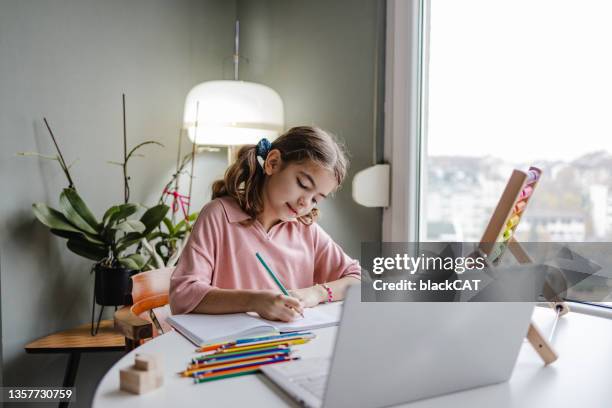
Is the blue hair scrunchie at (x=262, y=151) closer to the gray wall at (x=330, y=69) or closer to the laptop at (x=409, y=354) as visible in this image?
the gray wall at (x=330, y=69)

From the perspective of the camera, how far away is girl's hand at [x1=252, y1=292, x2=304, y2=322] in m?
1.07

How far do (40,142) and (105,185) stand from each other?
0.97 ft

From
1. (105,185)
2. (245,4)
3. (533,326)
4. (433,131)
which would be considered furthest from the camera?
(245,4)

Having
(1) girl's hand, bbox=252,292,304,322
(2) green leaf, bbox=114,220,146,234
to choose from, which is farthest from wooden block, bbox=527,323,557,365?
(2) green leaf, bbox=114,220,146,234

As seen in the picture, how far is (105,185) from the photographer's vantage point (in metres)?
2.16

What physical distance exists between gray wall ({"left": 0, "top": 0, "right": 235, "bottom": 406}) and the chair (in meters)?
0.62

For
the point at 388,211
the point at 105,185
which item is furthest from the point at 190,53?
the point at 388,211

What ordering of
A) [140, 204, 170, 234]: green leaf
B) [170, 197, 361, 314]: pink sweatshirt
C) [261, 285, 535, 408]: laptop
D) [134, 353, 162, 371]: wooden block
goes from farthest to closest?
1. [140, 204, 170, 234]: green leaf
2. [170, 197, 361, 314]: pink sweatshirt
3. [134, 353, 162, 371]: wooden block
4. [261, 285, 535, 408]: laptop

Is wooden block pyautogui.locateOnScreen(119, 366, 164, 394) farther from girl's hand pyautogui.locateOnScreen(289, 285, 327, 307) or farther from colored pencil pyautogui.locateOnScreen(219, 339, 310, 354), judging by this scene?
girl's hand pyautogui.locateOnScreen(289, 285, 327, 307)

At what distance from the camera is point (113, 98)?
7.15ft

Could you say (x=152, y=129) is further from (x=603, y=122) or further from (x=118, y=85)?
(x=603, y=122)

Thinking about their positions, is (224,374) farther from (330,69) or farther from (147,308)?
(330,69)

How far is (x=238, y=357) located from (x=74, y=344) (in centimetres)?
127

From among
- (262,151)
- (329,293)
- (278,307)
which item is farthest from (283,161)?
(278,307)
